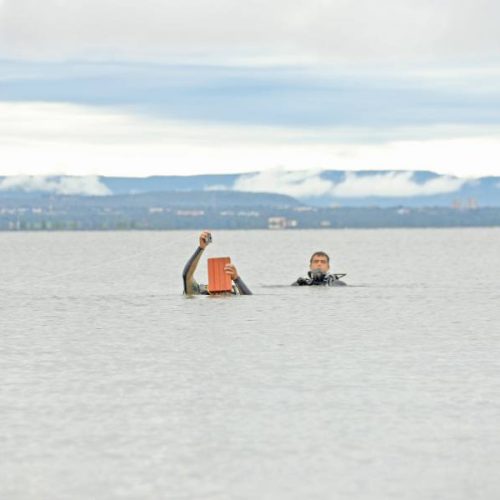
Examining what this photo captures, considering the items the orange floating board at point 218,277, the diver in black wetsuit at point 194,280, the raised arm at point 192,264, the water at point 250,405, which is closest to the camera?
the water at point 250,405

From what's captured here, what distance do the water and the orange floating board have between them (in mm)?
2329

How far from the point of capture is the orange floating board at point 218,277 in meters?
42.7

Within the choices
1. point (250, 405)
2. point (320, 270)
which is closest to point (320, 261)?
point (320, 270)

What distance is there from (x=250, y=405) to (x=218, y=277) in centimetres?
2373

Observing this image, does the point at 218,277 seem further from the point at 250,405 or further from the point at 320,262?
the point at 250,405

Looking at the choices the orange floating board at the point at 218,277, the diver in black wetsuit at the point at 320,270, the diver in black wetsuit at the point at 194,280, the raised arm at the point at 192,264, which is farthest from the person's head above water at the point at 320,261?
the raised arm at the point at 192,264

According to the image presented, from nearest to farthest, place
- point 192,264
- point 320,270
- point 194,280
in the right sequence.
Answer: point 192,264 < point 320,270 < point 194,280

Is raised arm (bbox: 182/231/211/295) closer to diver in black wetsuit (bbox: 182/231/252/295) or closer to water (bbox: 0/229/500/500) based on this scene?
diver in black wetsuit (bbox: 182/231/252/295)

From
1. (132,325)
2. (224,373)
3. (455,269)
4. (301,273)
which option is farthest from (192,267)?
(455,269)

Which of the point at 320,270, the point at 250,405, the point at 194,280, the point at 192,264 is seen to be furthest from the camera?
the point at 194,280

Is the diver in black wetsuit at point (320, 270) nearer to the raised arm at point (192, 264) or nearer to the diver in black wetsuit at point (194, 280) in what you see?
the diver in black wetsuit at point (194, 280)

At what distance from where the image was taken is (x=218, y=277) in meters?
44.2

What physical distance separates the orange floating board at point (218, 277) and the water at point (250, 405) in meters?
2.33

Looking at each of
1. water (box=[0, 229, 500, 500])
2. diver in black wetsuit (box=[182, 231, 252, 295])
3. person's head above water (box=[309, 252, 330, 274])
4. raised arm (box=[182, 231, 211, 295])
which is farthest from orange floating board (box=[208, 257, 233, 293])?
person's head above water (box=[309, 252, 330, 274])
